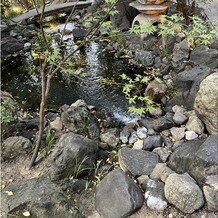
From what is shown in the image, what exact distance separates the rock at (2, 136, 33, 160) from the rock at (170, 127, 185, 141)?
1.78 meters

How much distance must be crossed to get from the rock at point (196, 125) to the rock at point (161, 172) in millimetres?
778

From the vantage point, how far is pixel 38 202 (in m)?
2.90

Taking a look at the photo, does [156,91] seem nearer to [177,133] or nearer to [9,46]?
[177,133]

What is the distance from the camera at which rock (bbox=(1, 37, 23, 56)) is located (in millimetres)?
7441

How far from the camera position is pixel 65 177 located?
3504 millimetres

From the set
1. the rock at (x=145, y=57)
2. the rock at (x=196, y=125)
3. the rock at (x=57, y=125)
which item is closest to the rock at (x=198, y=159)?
the rock at (x=196, y=125)

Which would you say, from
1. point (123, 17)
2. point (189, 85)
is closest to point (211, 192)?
point (189, 85)

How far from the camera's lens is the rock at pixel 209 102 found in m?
3.68

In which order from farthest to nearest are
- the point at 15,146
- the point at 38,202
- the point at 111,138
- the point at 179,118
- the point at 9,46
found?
the point at 9,46 < the point at 179,118 < the point at 111,138 < the point at 15,146 < the point at 38,202

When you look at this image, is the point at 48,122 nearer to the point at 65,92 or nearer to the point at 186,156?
the point at 65,92

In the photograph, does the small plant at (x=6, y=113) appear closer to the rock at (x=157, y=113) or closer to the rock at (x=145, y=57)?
the rock at (x=157, y=113)

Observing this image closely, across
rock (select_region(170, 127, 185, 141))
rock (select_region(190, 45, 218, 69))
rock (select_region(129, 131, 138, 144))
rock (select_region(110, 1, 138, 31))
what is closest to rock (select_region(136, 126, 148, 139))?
rock (select_region(129, 131, 138, 144))

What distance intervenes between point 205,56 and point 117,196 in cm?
311

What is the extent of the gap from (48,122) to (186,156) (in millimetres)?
2089
